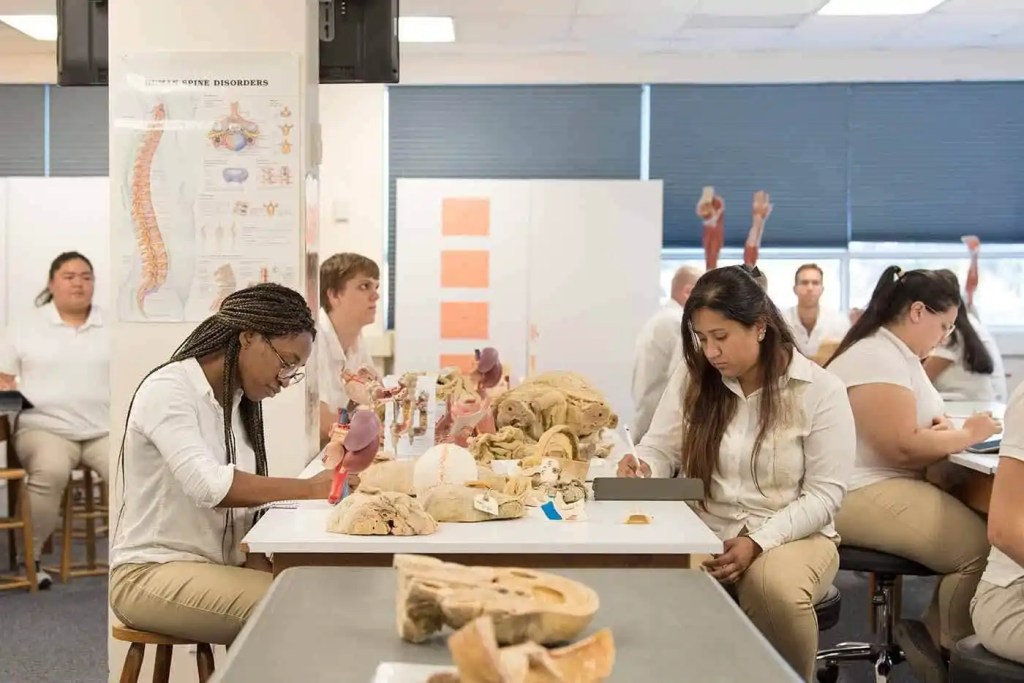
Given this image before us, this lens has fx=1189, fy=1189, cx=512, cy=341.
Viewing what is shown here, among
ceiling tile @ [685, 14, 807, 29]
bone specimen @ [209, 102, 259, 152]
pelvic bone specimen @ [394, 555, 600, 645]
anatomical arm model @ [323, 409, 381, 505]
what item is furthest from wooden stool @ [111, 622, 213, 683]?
ceiling tile @ [685, 14, 807, 29]

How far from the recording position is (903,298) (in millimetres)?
3691

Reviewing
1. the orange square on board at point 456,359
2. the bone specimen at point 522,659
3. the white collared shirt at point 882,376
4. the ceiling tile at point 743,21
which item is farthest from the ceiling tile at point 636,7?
the bone specimen at point 522,659

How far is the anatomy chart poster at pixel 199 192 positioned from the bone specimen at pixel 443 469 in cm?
111

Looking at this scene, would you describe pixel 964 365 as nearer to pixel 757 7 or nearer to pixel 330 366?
pixel 757 7

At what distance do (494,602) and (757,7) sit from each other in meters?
5.54

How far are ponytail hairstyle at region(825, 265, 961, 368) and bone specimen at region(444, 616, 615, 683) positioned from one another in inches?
93.0

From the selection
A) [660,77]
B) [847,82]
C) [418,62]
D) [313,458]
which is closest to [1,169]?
[418,62]

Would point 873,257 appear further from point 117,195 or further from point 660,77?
point 117,195

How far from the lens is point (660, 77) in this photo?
7.77 metres

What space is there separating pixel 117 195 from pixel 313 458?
3.36 ft

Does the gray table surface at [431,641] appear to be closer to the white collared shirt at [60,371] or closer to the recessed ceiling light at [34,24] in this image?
the white collared shirt at [60,371]

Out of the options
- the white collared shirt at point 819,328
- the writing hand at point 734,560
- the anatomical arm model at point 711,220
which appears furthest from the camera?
the white collared shirt at point 819,328

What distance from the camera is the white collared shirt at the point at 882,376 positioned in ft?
11.6

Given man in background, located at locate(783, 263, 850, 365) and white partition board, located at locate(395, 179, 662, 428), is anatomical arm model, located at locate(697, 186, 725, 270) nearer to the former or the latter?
white partition board, located at locate(395, 179, 662, 428)
